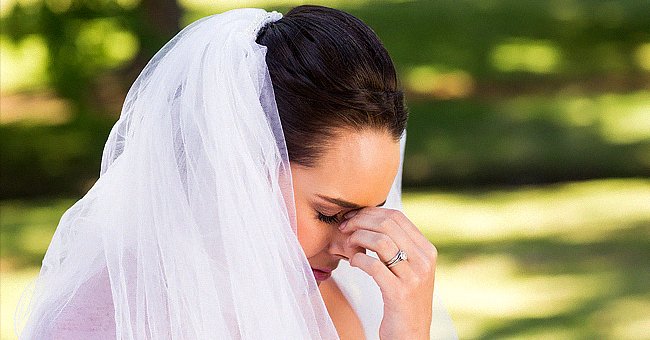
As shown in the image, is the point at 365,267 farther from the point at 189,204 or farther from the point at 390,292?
the point at 189,204

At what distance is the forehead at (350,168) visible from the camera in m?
2.67

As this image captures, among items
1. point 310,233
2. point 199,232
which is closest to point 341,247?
point 310,233

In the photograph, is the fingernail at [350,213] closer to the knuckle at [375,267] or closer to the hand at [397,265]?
the hand at [397,265]

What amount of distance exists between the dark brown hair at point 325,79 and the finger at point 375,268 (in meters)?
0.29

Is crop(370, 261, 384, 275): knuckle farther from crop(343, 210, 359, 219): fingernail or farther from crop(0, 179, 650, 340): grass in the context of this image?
crop(0, 179, 650, 340): grass

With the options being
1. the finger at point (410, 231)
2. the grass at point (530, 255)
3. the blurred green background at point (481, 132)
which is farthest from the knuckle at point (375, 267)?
the blurred green background at point (481, 132)

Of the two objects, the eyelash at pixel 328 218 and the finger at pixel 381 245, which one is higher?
the eyelash at pixel 328 218

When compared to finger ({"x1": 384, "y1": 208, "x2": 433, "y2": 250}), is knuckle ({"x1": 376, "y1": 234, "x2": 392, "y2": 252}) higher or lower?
lower

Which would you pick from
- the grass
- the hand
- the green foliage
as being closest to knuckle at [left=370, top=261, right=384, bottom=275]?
the hand

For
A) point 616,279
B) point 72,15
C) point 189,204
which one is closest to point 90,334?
A: point 189,204

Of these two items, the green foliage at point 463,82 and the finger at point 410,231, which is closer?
the finger at point 410,231

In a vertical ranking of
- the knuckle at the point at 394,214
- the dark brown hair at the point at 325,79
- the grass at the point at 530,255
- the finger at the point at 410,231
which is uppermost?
the dark brown hair at the point at 325,79

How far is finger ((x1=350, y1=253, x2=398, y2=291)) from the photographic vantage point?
109 inches

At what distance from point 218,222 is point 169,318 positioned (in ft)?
0.90
